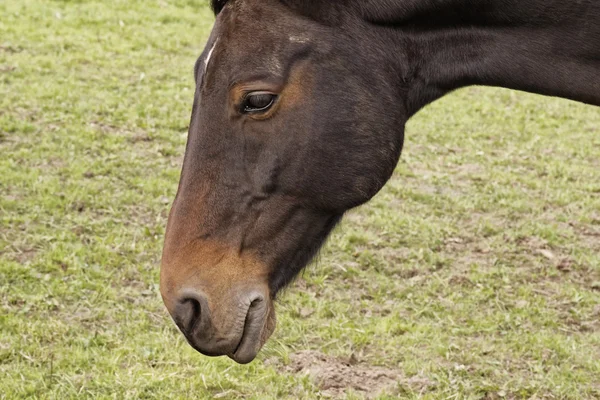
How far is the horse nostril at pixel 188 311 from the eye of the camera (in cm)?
258

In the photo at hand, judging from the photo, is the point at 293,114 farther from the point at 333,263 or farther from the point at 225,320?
the point at 333,263

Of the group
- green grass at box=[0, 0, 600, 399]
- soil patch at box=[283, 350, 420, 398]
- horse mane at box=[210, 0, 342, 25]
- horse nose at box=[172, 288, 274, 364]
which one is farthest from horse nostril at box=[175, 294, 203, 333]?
soil patch at box=[283, 350, 420, 398]

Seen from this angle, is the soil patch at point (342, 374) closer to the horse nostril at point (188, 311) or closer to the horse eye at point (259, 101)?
the horse nostril at point (188, 311)

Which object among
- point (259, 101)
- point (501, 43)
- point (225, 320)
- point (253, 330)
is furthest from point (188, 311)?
point (501, 43)

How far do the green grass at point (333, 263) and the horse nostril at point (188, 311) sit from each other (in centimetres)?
113

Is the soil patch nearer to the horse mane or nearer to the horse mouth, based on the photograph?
the horse mouth

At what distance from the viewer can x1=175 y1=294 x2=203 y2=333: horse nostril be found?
2582 millimetres

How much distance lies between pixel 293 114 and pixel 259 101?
11 cm

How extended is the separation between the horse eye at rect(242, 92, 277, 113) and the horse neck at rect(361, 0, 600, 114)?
0.43 meters

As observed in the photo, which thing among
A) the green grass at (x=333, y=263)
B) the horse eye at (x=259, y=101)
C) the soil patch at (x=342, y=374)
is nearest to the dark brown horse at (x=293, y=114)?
the horse eye at (x=259, y=101)

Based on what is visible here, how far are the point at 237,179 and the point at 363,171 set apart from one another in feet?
1.35

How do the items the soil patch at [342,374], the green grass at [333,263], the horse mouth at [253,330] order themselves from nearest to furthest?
the horse mouth at [253,330] < the soil patch at [342,374] < the green grass at [333,263]

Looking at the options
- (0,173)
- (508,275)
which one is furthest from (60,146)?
(508,275)

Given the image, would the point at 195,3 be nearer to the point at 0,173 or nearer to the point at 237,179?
the point at 0,173
